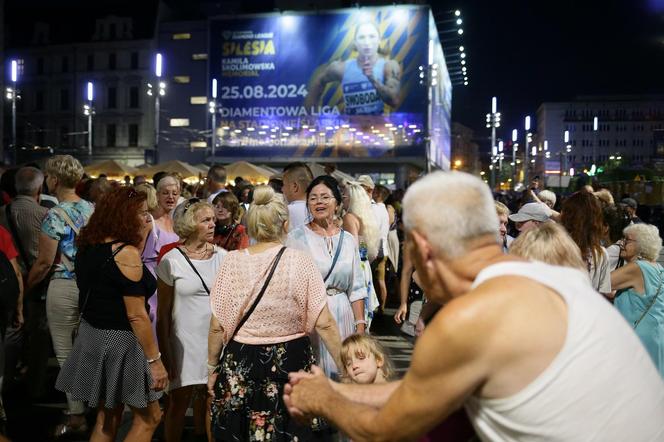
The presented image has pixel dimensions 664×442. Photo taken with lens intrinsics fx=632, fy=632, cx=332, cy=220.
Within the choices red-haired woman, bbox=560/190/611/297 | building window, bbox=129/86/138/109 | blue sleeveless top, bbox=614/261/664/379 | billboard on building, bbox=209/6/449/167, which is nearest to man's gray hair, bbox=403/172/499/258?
red-haired woman, bbox=560/190/611/297

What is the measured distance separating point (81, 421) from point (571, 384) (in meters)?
4.92

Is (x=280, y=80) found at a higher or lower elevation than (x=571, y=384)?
higher

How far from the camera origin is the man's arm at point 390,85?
4997 cm

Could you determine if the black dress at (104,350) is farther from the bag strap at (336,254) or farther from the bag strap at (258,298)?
the bag strap at (336,254)

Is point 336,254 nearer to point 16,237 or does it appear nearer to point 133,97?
point 16,237

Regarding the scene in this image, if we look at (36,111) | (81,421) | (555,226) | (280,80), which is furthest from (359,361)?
(36,111)

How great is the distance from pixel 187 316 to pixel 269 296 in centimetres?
121

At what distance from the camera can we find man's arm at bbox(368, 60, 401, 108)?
164 feet

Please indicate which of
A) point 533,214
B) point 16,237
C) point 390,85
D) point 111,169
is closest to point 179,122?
point 390,85

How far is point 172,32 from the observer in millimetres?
58156

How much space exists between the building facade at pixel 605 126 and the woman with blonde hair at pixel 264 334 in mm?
157448

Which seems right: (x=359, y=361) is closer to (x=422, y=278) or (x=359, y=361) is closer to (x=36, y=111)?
(x=422, y=278)

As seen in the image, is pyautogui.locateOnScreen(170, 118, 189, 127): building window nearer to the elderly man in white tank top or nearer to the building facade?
the elderly man in white tank top

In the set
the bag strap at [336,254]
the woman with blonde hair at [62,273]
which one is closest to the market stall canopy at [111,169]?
the woman with blonde hair at [62,273]
